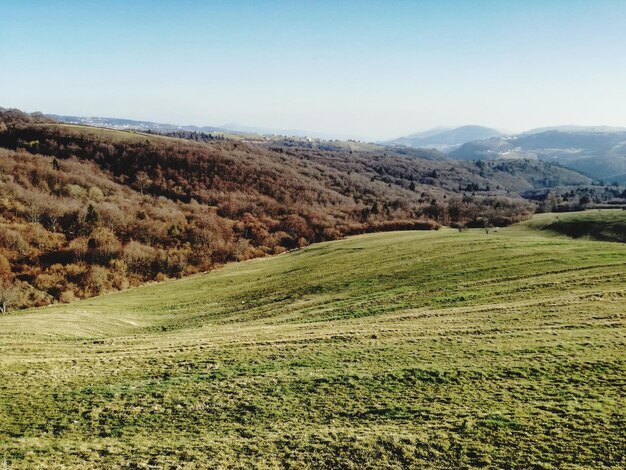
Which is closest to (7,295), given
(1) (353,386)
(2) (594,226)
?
(1) (353,386)

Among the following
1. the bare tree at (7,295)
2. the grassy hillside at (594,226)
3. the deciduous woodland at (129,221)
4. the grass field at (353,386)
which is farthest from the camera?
the deciduous woodland at (129,221)

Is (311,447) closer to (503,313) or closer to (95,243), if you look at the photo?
(503,313)

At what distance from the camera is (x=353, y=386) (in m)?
19.9

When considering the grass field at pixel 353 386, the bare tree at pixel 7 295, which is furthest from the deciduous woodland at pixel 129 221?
the grass field at pixel 353 386

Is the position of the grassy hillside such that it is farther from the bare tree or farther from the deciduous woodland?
the bare tree

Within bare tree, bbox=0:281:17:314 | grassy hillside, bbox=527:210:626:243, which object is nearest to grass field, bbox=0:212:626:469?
bare tree, bbox=0:281:17:314

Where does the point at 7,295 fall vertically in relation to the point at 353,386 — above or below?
below

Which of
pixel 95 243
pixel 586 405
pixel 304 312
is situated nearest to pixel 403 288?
pixel 304 312

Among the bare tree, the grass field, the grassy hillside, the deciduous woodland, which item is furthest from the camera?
the deciduous woodland

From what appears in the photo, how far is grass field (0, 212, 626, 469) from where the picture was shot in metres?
14.5

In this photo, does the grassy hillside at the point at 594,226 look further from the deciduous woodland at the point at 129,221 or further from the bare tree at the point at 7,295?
the bare tree at the point at 7,295

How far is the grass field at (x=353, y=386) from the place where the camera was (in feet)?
47.4

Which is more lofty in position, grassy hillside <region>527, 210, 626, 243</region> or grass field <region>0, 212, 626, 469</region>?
grassy hillside <region>527, 210, 626, 243</region>

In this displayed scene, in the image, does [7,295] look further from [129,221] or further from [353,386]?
[353,386]
